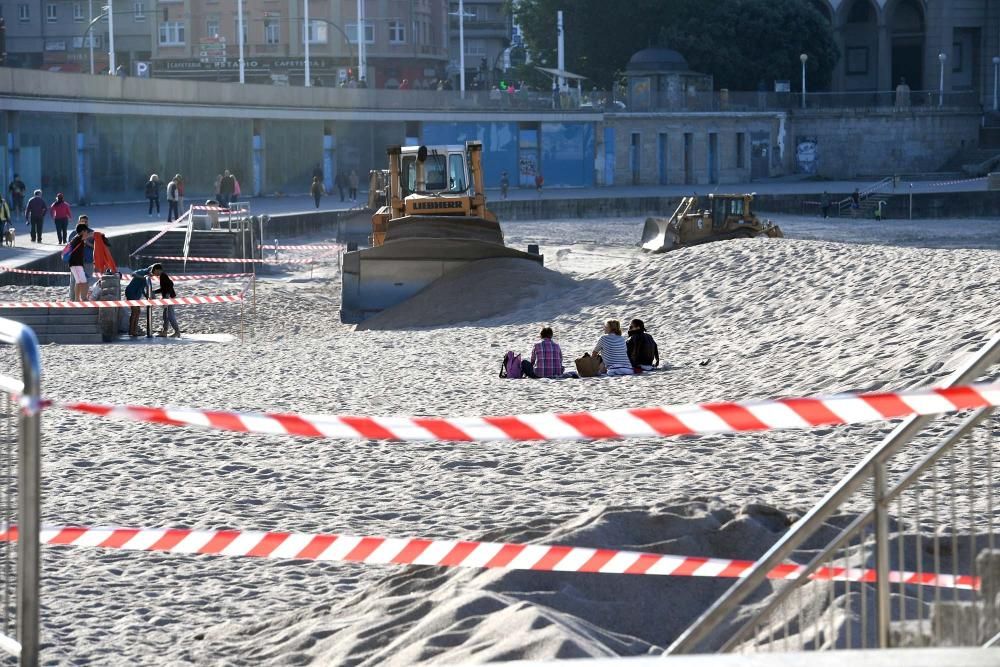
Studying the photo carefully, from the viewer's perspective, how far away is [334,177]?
63.3 metres

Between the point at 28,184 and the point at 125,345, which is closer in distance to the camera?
the point at 125,345

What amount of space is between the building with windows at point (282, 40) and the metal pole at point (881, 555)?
81.9m

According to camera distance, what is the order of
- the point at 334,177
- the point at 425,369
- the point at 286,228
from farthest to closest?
the point at 334,177
the point at 286,228
the point at 425,369

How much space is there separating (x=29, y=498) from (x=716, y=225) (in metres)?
33.4

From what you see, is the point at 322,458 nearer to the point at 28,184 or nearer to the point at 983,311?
the point at 983,311

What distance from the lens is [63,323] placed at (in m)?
21.2

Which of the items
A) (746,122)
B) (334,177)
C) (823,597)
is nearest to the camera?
(823,597)

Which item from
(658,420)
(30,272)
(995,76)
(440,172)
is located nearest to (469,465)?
(658,420)

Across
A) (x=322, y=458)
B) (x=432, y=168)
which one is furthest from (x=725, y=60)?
(x=322, y=458)

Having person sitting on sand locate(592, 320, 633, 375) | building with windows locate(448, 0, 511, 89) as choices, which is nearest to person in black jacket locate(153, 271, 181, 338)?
person sitting on sand locate(592, 320, 633, 375)

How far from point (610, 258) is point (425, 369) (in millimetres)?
21815

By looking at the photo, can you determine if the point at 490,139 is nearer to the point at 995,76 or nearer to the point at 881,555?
the point at 995,76

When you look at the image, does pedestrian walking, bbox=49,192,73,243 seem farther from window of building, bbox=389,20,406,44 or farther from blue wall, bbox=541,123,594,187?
window of building, bbox=389,20,406,44

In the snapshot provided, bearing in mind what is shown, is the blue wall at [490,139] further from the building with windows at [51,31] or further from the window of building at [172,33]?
the building with windows at [51,31]
